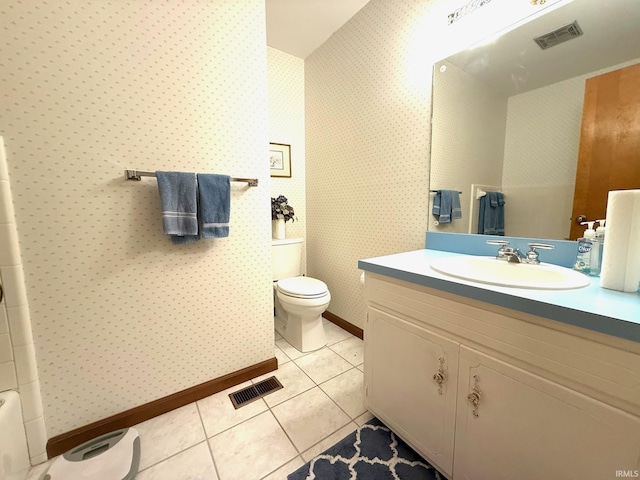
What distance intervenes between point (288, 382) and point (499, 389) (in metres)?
1.18

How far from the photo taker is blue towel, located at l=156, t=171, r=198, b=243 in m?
1.20

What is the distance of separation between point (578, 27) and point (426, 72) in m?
0.63

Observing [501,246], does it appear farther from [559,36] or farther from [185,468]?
[185,468]

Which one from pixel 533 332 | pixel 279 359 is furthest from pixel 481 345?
pixel 279 359

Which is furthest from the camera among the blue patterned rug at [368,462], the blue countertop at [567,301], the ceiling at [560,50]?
the blue patterned rug at [368,462]

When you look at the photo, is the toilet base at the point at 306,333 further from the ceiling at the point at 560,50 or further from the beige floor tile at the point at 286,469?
the ceiling at the point at 560,50

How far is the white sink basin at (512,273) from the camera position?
2.63 ft

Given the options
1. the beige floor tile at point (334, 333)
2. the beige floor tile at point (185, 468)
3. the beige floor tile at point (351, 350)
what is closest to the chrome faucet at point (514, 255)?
the beige floor tile at point (351, 350)

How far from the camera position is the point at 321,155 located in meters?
2.28

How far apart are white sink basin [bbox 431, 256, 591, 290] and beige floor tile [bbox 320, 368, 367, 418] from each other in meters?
0.91

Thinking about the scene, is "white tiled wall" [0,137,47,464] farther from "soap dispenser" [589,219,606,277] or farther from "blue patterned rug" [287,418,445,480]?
"soap dispenser" [589,219,606,277]

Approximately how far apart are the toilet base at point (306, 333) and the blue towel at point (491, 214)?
1260 millimetres

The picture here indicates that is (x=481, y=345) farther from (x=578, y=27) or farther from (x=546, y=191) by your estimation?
(x=578, y=27)

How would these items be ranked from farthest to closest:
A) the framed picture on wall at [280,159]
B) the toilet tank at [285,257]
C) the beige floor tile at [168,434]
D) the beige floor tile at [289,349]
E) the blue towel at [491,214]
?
the framed picture on wall at [280,159] < the toilet tank at [285,257] < the beige floor tile at [289,349] < the blue towel at [491,214] < the beige floor tile at [168,434]
